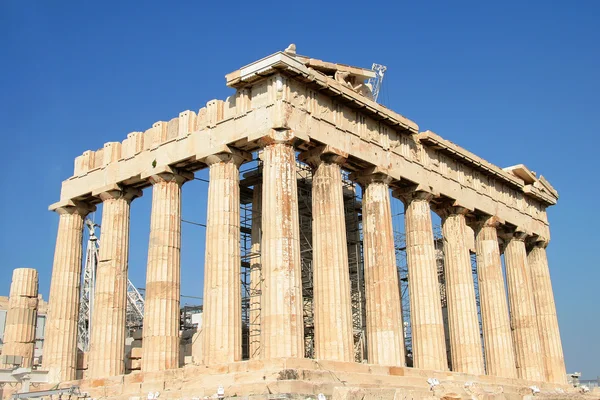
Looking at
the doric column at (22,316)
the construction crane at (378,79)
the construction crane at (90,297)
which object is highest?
Result: the construction crane at (378,79)

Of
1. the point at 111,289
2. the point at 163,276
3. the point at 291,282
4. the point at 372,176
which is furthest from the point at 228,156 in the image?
the point at 111,289

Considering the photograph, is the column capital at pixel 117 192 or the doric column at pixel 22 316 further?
the column capital at pixel 117 192

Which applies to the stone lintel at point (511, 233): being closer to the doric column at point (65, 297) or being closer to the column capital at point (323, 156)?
the column capital at point (323, 156)

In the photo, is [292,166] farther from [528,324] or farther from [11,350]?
[528,324]

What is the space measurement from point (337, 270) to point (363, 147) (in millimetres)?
6109

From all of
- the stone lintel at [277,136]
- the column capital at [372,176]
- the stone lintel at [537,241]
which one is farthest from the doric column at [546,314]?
the stone lintel at [277,136]

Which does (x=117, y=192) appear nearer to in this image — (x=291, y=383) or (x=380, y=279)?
(x=380, y=279)

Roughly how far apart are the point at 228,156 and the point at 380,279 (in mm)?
8307

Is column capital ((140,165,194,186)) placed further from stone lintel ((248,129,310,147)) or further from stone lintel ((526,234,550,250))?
stone lintel ((526,234,550,250))

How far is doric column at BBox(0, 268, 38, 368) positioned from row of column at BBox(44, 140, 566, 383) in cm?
92

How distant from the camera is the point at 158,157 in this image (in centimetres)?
3391

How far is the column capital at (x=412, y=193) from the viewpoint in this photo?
36100mm

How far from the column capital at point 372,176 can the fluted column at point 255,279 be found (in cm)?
541

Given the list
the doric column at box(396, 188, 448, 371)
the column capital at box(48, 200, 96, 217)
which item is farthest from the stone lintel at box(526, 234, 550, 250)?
the column capital at box(48, 200, 96, 217)
